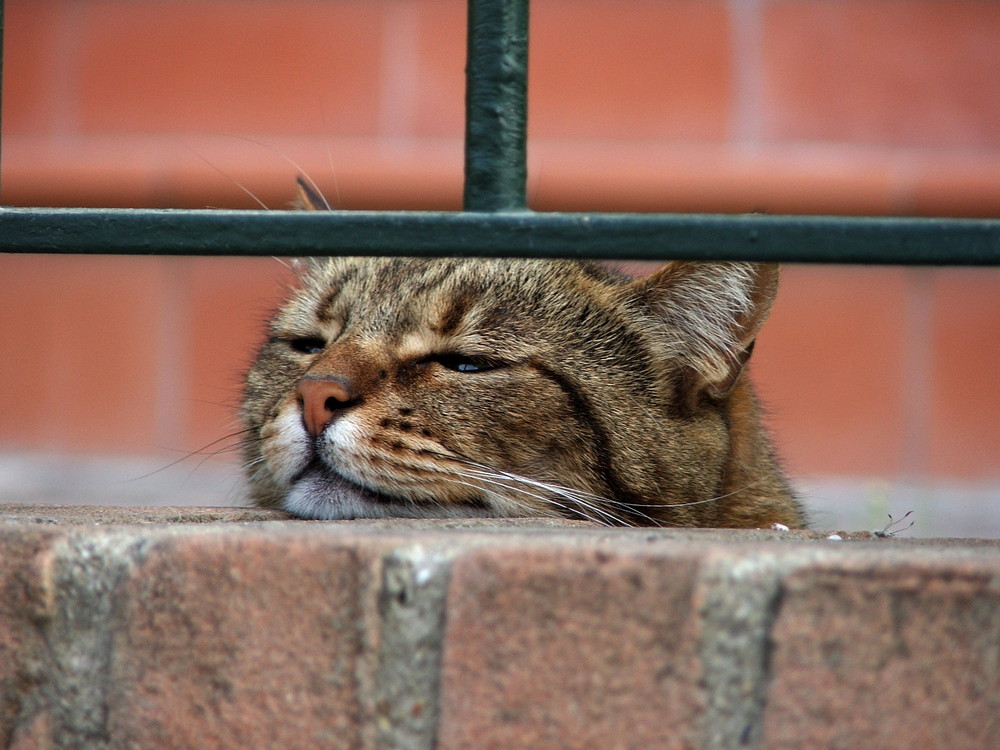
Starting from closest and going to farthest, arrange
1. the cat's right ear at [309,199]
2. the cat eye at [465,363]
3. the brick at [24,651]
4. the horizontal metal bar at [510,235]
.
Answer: the brick at [24,651] → the horizontal metal bar at [510,235] → the cat eye at [465,363] → the cat's right ear at [309,199]

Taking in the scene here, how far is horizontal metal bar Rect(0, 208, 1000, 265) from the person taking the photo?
4.39 feet

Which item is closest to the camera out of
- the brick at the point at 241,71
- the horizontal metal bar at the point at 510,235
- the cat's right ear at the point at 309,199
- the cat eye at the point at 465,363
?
the horizontal metal bar at the point at 510,235

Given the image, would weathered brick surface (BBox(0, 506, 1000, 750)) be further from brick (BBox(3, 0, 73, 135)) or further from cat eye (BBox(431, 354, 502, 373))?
brick (BBox(3, 0, 73, 135))

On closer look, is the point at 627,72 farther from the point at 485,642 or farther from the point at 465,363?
the point at 485,642

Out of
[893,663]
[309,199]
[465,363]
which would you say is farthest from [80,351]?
[893,663]

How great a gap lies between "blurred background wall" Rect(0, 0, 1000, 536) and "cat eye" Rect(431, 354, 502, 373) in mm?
2101

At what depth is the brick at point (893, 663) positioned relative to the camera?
105cm

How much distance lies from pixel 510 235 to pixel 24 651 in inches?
27.8

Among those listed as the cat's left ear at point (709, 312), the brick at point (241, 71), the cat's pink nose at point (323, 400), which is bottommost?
the cat's pink nose at point (323, 400)

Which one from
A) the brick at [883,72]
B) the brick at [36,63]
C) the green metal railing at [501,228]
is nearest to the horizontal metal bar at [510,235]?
the green metal railing at [501,228]

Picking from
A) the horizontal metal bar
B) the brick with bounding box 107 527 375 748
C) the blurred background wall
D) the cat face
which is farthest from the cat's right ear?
the brick with bounding box 107 527 375 748

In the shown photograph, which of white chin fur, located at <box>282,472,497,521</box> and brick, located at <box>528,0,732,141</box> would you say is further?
brick, located at <box>528,0,732,141</box>

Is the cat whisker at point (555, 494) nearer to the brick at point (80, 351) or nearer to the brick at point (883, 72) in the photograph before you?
the brick at point (883, 72)

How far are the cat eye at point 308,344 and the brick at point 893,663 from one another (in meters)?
1.61
